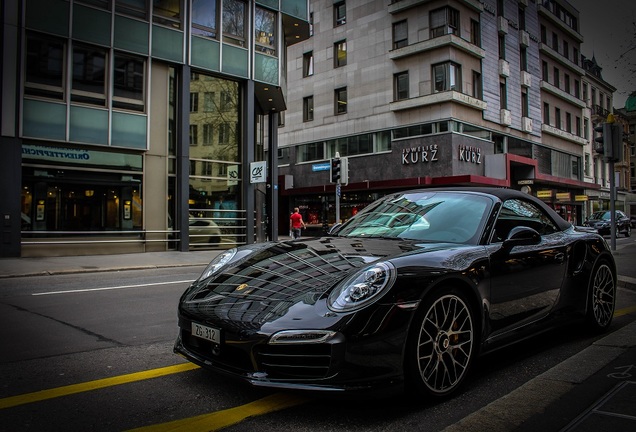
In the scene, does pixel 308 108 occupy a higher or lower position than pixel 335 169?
higher

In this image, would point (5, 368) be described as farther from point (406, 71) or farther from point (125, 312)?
point (406, 71)

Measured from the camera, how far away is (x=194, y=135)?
19656 millimetres

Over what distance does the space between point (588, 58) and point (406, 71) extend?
1493 inches

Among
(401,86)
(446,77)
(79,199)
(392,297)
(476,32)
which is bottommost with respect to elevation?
(392,297)

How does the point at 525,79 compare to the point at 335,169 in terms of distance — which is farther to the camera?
the point at 525,79

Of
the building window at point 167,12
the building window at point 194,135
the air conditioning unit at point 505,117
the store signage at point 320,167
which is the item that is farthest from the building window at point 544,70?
the building window at point 167,12

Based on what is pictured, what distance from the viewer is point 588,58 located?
57656mm

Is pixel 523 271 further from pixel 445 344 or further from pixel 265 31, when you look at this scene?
pixel 265 31

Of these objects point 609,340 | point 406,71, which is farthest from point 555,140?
point 609,340

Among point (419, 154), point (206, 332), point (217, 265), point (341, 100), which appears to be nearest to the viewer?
point (206, 332)

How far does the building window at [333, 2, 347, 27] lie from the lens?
115 ft

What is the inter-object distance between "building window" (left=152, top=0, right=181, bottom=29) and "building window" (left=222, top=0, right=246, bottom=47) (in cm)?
203

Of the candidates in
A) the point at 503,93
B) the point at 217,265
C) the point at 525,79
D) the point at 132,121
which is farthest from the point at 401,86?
the point at 217,265

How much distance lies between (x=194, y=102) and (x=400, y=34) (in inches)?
691
